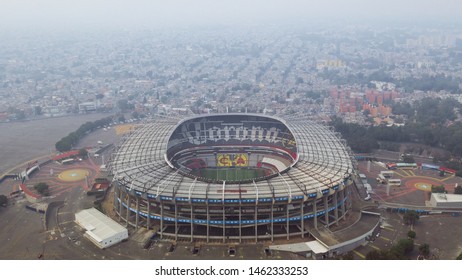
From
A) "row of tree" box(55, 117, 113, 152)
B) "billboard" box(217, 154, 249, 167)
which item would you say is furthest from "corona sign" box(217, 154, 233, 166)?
"row of tree" box(55, 117, 113, 152)

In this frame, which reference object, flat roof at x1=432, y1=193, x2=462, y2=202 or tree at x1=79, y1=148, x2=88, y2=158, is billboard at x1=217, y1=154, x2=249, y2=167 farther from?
flat roof at x1=432, y1=193, x2=462, y2=202

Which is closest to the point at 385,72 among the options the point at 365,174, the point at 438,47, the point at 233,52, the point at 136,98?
the point at 438,47

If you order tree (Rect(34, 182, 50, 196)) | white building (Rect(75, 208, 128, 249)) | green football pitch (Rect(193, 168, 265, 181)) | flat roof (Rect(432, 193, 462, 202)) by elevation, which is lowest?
green football pitch (Rect(193, 168, 265, 181))

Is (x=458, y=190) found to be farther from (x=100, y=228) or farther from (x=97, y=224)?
(x=97, y=224)

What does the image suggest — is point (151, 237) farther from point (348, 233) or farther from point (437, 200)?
point (437, 200)

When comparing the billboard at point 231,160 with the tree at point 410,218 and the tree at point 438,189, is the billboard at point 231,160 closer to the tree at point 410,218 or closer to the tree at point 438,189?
the tree at point 410,218

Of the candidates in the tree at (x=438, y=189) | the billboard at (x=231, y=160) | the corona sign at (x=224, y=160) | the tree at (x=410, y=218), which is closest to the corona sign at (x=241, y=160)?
the billboard at (x=231, y=160)

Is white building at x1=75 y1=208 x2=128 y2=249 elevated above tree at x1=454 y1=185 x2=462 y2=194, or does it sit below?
above

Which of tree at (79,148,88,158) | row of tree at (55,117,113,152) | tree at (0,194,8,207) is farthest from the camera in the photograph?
row of tree at (55,117,113,152)
